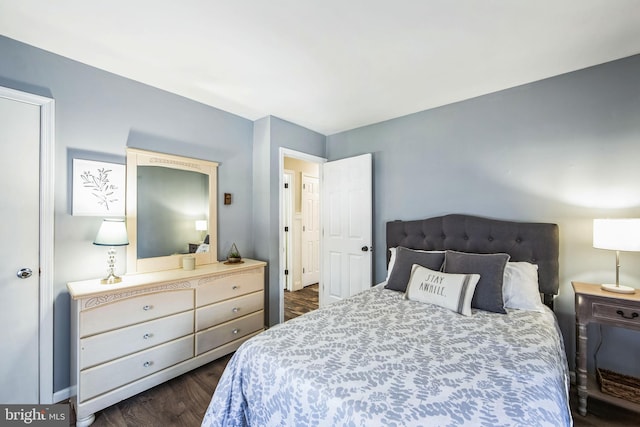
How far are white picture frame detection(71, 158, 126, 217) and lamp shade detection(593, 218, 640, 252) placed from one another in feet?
11.6

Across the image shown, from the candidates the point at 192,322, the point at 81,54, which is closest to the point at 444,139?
the point at 192,322

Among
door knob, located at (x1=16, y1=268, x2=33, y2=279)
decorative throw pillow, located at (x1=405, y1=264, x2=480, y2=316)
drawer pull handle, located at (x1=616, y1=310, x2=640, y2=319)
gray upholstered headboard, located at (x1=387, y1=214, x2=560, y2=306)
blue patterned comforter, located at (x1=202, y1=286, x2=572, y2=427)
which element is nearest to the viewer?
blue patterned comforter, located at (x1=202, y1=286, x2=572, y2=427)

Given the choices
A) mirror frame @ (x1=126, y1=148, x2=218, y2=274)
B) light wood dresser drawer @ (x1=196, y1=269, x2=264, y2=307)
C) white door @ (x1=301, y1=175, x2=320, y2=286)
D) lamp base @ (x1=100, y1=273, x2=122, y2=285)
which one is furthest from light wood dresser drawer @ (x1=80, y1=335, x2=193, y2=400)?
white door @ (x1=301, y1=175, x2=320, y2=286)

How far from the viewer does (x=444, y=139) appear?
2.80 metres

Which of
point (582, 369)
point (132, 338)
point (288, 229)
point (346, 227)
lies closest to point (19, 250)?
point (132, 338)

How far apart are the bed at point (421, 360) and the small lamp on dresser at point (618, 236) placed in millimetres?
329

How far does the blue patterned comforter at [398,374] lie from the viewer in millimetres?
952

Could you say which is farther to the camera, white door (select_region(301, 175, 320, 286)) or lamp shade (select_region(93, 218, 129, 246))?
white door (select_region(301, 175, 320, 286))

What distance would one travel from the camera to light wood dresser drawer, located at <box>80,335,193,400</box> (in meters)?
1.75

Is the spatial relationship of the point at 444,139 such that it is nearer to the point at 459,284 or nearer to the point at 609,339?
the point at 459,284

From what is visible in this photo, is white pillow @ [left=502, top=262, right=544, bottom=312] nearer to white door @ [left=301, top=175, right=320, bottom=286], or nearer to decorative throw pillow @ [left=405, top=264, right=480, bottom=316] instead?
decorative throw pillow @ [left=405, top=264, right=480, bottom=316]

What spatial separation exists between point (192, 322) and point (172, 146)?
5.31 ft

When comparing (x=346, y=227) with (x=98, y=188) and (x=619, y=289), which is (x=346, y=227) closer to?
(x=619, y=289)

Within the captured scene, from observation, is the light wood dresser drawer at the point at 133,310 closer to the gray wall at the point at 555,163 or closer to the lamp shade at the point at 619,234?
the gray wall at the point at 555,163
